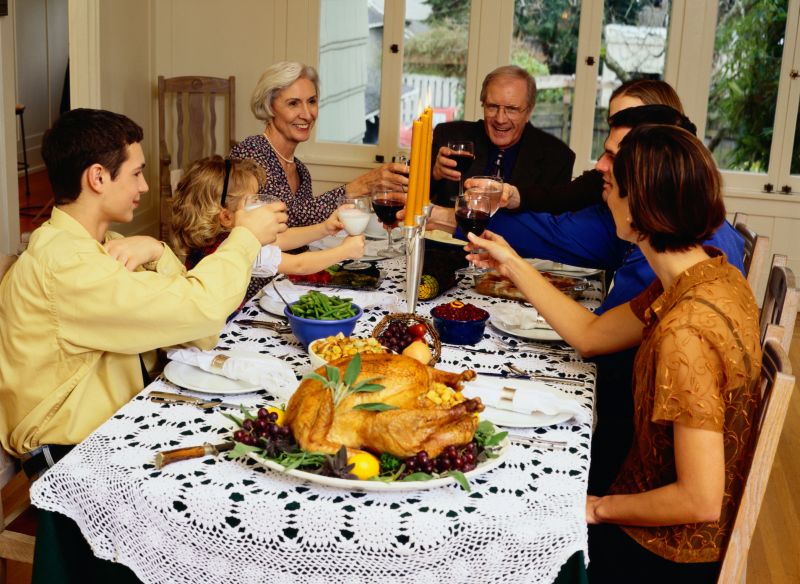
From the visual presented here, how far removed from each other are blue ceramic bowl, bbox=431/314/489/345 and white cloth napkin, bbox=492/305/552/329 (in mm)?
132

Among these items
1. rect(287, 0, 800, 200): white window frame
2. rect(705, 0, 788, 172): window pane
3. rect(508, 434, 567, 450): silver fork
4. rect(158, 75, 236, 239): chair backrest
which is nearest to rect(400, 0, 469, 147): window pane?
rect(287, 0, 800, 200): white window frame

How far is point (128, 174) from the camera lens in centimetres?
192

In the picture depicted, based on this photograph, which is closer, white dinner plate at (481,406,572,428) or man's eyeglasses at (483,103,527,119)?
white dinner plate at (481,406,572,428)

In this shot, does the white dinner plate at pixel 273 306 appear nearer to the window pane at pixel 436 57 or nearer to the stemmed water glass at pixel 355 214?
the stemmed water glass at pixel 355 214

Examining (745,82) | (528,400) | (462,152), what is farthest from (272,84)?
(745,82)

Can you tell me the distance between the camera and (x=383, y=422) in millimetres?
1354

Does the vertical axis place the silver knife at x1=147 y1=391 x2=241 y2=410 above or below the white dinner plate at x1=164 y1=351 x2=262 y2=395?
below

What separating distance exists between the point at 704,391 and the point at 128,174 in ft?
3.97

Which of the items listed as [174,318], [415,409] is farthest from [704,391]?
[174,318]

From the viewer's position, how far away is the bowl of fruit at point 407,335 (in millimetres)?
1835

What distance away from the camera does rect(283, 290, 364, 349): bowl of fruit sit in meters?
1.94

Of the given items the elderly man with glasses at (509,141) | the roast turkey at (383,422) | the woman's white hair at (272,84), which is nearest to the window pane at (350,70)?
the elderly man with glasses at (509,141)

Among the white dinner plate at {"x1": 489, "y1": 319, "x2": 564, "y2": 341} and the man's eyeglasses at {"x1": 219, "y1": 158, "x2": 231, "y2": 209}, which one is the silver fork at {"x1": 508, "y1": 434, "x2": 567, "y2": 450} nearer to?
the white dinner plate at {"x1": 489, "y1": 319, "x2": 564, "y2": 341}

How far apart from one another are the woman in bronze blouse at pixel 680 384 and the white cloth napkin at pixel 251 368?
0.62 meters
